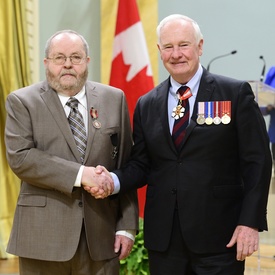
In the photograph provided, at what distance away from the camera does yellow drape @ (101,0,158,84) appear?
6211 mm

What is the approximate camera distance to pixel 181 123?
287 cm

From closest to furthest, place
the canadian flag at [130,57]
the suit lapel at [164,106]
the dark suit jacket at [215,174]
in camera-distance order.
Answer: the dark suit jacket at [215,174] < the suit lapel at [164,106] < the canadian flag at [130,57]

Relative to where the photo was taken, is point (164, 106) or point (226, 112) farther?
point (164, 106)

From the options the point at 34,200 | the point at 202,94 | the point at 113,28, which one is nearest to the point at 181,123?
the point at 202,94

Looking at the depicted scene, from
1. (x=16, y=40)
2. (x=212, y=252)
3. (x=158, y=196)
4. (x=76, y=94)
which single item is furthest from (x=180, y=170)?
(x=16, y=40)

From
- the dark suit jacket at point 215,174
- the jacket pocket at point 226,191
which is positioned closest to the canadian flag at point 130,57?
the dark suit jacket at point 215,174

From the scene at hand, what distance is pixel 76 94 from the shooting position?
Result: 2996 mm

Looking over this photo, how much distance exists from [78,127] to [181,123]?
19.6 inches

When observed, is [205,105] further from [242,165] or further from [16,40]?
[16,40]

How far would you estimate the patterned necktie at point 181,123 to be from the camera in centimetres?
286

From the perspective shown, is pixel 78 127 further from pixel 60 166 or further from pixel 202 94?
pixel 202 94

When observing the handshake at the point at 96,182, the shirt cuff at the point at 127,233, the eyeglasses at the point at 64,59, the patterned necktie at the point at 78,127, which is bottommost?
the shirt cuff at the point at 127,233

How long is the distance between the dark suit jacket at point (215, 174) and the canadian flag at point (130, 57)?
9.33 ft

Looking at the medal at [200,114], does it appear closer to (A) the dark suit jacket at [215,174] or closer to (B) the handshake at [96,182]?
(A) the dark suit jacket at [215,174]
